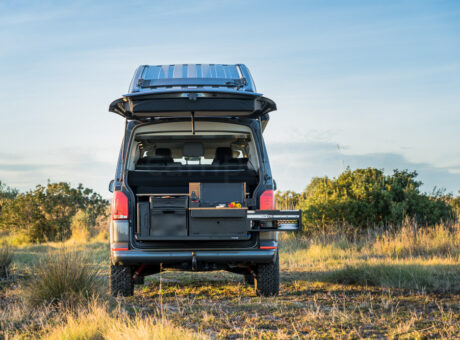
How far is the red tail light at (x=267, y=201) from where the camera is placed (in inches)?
241

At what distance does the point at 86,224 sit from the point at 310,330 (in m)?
16.7

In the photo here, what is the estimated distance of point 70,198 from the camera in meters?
20.8

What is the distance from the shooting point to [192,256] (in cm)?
609

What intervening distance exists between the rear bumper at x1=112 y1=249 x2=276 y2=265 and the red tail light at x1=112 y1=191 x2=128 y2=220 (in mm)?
393

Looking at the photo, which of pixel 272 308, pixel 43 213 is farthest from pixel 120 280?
pixel 43 213

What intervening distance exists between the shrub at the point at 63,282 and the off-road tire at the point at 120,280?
1.07 feet

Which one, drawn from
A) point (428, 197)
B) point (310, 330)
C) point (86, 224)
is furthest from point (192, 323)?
point (86, 224)

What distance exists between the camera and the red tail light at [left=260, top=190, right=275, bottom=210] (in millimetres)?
6133

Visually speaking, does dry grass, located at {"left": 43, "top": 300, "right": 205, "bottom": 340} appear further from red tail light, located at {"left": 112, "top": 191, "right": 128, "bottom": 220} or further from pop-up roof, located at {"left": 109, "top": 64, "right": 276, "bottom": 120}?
pop-up roof, located at {"left": 109, "top": 64, "right": 276, "bottom": 120}

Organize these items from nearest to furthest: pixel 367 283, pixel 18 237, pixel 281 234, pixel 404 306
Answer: pixel 404 306, pixel 367 283, pixel 281 234, pixel 18 237

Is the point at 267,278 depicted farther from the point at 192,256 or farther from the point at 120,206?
the point at 120,206

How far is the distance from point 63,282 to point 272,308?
222cm

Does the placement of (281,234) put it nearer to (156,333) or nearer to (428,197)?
(428,197)

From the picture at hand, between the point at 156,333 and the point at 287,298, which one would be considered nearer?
the point at 156,333
